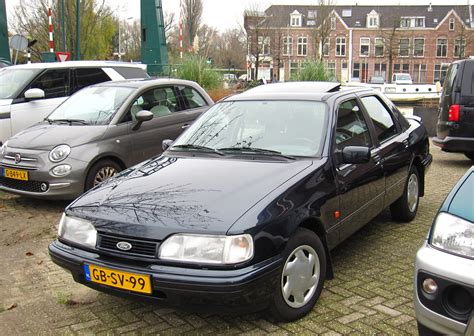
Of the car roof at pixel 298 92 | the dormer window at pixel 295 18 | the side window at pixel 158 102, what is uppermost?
the dormer window at pixel 295 18

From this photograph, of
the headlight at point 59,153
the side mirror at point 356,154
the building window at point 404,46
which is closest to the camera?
the side mirror at point 356,154

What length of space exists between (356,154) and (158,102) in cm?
425

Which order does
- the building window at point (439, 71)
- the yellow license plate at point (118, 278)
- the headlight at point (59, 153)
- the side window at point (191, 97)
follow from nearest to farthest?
the yellow license plate at point (118, 278) < the headlight at point (59, 153) < the side window at point (191, 97) < the building window at point (439, 71)

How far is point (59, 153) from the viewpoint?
6.21m

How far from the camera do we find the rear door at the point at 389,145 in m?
4.83

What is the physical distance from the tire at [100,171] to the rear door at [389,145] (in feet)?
11.2

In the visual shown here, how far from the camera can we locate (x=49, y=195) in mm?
6121

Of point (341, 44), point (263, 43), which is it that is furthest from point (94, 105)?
point (341, 44)

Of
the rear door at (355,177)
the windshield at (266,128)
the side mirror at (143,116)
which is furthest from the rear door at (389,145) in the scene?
the side mirror at (143,116)

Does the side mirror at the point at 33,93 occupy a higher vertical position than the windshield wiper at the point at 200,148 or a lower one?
higher

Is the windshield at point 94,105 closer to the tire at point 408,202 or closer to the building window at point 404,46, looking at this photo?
the tire at point 408,202

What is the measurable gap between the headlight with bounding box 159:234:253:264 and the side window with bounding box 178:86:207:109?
5142 mm

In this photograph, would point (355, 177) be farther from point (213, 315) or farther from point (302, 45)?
point (302, 45)

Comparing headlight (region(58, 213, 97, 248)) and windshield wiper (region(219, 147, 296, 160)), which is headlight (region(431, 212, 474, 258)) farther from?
headlight (region(58, 213, 97, 248))
